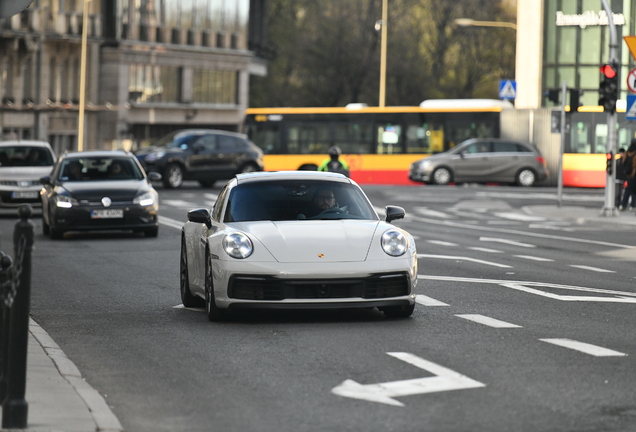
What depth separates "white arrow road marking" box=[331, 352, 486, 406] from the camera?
7812 mm

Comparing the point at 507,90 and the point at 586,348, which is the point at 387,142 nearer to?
the point at 507,90

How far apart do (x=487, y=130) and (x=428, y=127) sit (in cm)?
214

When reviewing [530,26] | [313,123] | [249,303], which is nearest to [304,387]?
[249,303]

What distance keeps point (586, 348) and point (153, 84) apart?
205 ft

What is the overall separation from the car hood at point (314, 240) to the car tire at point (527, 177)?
36861mm

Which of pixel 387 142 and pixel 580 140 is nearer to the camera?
pixel 580 140

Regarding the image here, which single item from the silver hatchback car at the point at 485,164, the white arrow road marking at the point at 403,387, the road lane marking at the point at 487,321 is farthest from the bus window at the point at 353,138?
the white arrow road marking at the point at 403,387

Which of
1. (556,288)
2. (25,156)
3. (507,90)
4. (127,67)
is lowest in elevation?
(556,288)

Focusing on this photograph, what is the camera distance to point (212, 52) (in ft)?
246

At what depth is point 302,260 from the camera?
11.0m

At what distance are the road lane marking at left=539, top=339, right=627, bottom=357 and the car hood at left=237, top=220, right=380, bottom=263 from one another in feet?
6.07

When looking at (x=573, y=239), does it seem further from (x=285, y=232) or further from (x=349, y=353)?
(x=349, y=353)

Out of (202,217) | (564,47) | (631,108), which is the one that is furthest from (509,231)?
(564,47)

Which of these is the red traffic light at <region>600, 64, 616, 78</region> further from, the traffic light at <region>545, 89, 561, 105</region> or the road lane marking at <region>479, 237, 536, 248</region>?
the road lane marking at <region>479, 237, 536, 248</region>
